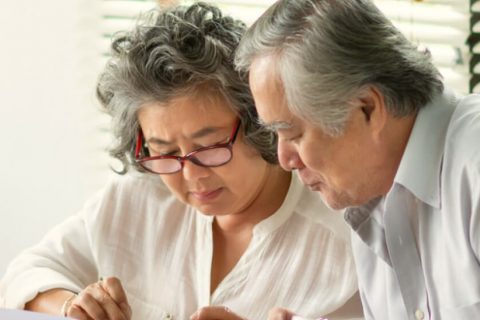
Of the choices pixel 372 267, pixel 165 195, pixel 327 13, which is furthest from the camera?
pixel 165 195

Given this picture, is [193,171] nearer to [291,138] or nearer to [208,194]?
[208,194]

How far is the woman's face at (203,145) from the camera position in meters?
2.17

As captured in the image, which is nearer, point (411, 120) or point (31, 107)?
point (411, 120)

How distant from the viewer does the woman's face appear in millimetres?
2168

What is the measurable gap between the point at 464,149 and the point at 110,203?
1.15 meters

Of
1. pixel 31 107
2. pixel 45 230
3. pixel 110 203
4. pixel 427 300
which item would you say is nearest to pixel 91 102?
pixel 31 107

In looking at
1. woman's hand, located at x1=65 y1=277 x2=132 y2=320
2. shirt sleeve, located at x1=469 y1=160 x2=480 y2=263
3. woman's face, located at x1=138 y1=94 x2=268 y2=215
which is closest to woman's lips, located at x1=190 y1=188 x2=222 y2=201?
woman's face, located at x1=138 y1=94 x2=268 y2=215

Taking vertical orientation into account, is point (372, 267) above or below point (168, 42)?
below

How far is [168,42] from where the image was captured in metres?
2.21

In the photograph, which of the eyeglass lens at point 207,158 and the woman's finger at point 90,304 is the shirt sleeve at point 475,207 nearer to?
the eyeglass lens at point 207,158

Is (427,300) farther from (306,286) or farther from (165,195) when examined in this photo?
(165,195)

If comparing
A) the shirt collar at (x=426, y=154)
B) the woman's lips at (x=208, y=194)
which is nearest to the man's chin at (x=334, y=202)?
the shirt collar at (x=426, y=154)

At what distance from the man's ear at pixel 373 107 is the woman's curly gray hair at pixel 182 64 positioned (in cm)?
51

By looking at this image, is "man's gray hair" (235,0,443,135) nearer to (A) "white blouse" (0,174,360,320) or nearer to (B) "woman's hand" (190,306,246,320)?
(B) "woman's hand" (190,306,246,320)
